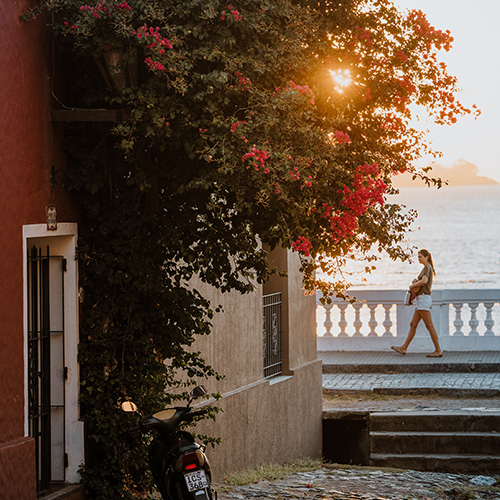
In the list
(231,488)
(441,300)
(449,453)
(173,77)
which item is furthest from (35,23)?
(441,300)

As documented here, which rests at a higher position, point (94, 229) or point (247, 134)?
point (247, 134)

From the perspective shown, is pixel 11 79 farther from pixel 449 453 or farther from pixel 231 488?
pixel 449 453

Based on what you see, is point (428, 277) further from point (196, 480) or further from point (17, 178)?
point (196, 480)

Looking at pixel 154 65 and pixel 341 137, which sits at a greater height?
pixel 154 65

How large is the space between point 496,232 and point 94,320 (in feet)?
382

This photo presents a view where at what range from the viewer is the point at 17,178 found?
750cm

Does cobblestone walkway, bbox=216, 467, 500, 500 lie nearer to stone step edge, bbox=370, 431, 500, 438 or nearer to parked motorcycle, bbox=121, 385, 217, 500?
stone step edge, bbox=370, 431, 500, 438

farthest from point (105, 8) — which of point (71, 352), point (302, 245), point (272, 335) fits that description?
point (272, 335)

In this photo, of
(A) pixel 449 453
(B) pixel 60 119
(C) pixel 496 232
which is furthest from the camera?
(C) pixel 496 232

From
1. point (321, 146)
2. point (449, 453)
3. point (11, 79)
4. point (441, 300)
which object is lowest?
point (449, 453)

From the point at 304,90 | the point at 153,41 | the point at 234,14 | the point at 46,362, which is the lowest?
the point at 46,362

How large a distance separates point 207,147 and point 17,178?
1484 millimetres

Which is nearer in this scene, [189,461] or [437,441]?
[189,461]

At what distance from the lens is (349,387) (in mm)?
16656
